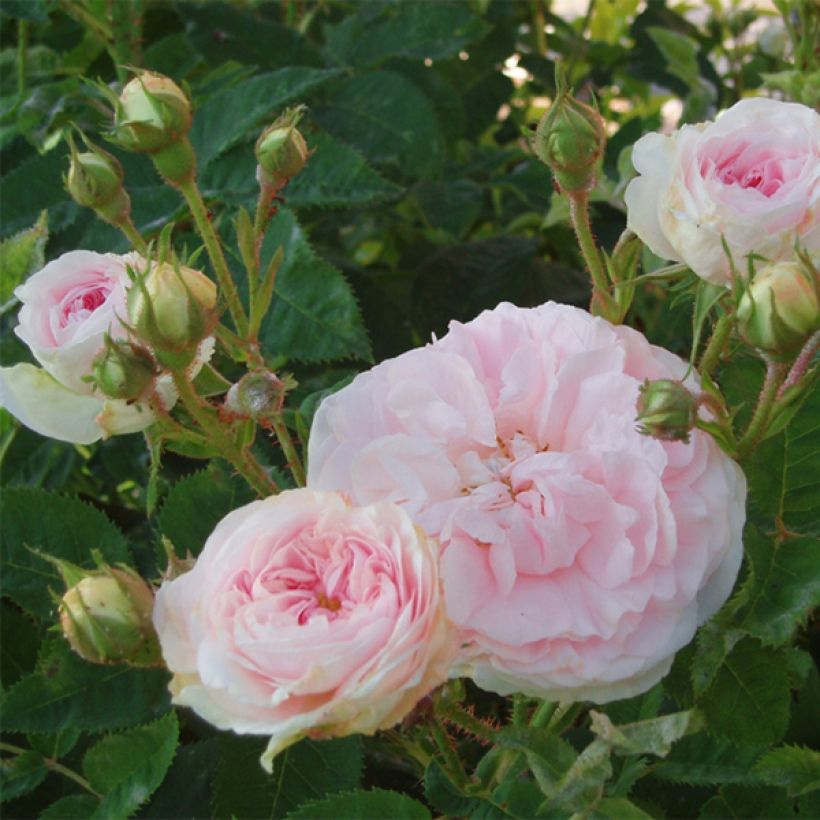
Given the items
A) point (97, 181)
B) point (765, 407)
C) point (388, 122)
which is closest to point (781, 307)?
point (765, 407)

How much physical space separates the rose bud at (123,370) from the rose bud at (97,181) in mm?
106

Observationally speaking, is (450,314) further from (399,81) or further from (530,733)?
(530,733)

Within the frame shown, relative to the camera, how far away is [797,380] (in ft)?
1.32

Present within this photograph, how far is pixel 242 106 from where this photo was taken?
709 mm

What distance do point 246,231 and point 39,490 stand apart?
0.63ft

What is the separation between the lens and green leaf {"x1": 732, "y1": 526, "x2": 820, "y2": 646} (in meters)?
0.41

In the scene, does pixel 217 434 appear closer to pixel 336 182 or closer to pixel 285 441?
pixel 285 441

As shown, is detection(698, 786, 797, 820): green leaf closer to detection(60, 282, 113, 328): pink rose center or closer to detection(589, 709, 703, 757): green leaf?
detection(589, 709, 703, 757): green leaf

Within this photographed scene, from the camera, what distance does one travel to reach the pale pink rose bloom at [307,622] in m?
0.32

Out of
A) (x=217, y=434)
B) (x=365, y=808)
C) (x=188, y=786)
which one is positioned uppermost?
(x=217, y=434)

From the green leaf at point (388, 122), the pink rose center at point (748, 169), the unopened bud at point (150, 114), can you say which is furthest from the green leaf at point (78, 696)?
the green leaf at point (388, 122)

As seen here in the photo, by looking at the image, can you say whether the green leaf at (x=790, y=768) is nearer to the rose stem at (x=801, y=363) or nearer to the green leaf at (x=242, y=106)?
the rose stem at (x=801, y=363)

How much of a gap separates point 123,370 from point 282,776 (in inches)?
8.5

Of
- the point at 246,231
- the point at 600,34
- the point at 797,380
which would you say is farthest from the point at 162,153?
the point at 600,34
